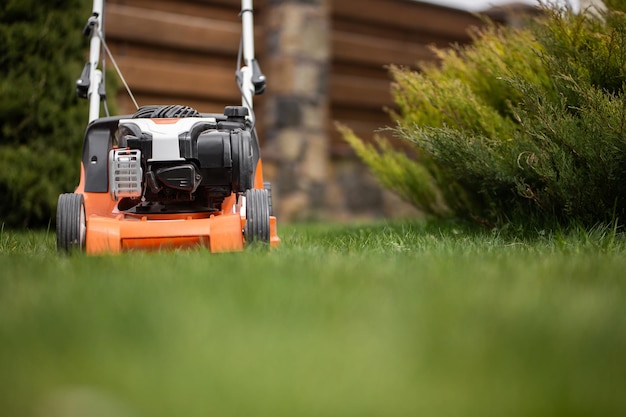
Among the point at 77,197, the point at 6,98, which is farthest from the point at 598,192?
the point at 6,98

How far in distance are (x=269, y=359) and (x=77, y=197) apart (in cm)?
150

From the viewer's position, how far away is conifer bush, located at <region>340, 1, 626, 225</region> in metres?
2.34

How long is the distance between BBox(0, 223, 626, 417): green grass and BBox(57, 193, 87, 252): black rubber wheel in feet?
2.01

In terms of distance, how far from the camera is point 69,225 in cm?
224

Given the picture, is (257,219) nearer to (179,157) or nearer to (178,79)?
(179,157)

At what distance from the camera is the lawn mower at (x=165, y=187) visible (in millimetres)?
2242

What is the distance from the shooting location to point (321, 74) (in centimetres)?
555

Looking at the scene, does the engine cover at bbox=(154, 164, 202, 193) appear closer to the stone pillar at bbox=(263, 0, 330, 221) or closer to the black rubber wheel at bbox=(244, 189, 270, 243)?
the black rubber wheel at bbox=(244, 189, 270, 243)

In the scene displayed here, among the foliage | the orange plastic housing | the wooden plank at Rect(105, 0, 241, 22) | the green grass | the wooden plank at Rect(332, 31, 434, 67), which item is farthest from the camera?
the wooden plank at Rect(332, 31, 434, 67)

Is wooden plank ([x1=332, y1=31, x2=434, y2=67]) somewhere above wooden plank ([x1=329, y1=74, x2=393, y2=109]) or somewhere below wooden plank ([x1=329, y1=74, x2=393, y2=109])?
above

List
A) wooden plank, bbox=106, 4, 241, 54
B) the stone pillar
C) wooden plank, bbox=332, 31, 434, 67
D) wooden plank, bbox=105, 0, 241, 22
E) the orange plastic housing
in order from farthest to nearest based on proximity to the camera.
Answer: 1. wooden plank, bbox=332, 31, 434, 67
2. the stone pillar
3. wooden plank, bbox=105, 0, 241, 22
4. wooden plank, bbox=106, 4, 241, 54
5. the orange plastic housing

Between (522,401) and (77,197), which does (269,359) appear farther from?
(77,197)

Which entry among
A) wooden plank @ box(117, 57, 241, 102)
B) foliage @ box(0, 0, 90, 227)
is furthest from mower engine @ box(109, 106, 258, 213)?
wooden plank @ box(117, 57, 241, 102)

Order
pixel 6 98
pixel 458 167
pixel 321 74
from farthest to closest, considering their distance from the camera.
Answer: pixel 321 74 → pixel 6 98 → pixel 458 167
